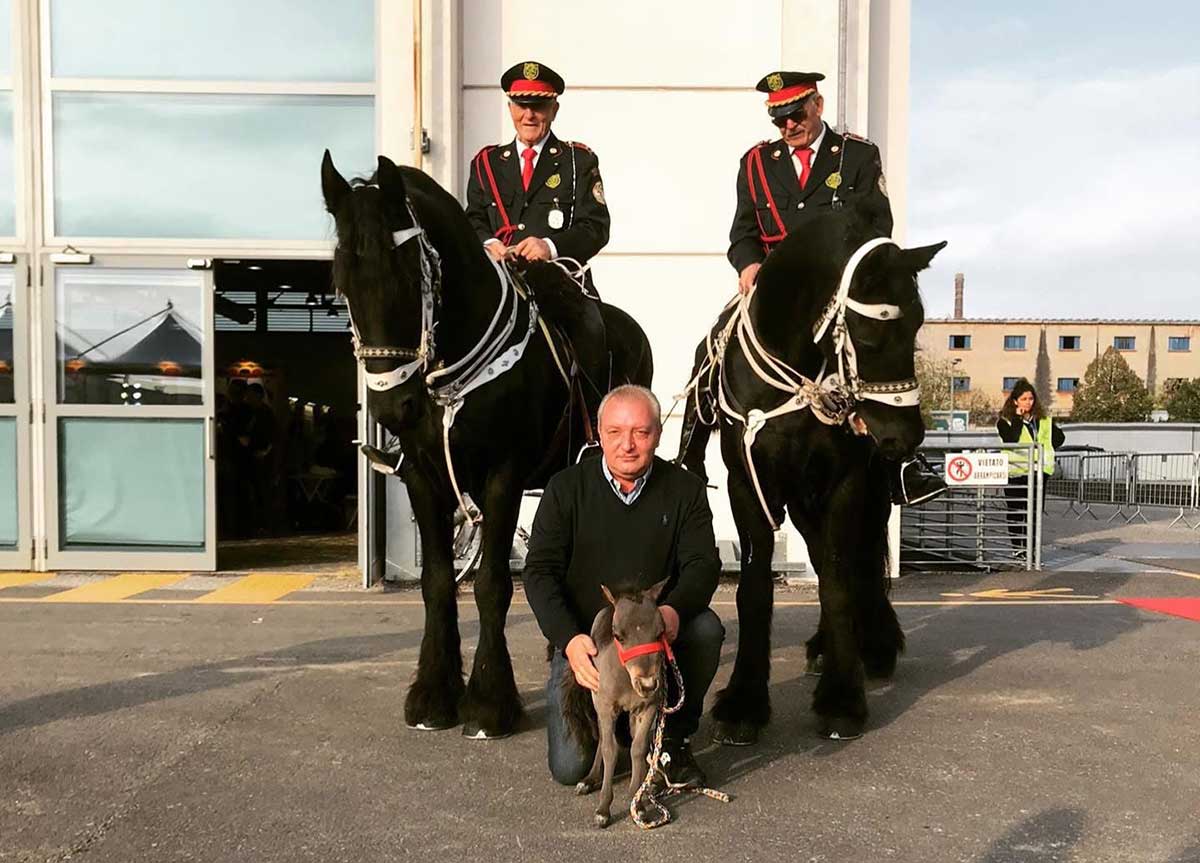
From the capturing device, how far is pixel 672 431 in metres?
8.73

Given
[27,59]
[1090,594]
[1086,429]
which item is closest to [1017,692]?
[1090,594]

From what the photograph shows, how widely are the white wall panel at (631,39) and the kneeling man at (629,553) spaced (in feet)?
18.9

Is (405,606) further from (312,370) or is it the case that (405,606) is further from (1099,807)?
(312,370)

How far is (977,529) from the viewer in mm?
9633

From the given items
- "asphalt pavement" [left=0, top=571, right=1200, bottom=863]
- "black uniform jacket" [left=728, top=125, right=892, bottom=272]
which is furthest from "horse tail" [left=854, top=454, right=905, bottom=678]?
"black uniform jacket" [left=728, top=125, right=892, bottom=272]

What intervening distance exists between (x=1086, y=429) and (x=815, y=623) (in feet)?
73.3

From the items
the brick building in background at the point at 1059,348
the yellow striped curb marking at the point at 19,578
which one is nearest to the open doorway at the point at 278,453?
the yellow striped curb marking at the point at 19,578

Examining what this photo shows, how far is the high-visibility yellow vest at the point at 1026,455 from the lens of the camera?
9.56 m

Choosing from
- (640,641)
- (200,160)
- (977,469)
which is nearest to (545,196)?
(640,641)

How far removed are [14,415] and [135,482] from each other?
1141mm

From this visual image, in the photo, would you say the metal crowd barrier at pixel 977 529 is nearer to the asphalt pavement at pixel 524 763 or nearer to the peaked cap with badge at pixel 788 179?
the asphalt pavement at pixel 524 763

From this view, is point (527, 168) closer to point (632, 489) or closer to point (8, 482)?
point (632, 489)

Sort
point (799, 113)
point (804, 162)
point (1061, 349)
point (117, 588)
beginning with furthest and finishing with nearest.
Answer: point (1061, 349) < point (117, 588) < point (804, 162) < point (799, 113)

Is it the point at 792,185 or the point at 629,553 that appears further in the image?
the point at 792,185
